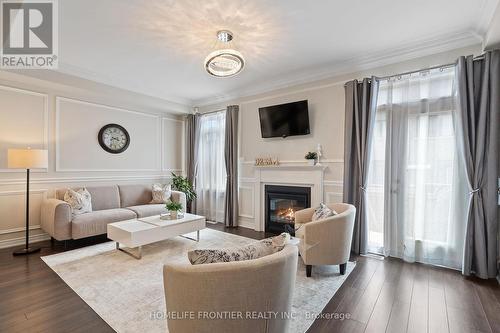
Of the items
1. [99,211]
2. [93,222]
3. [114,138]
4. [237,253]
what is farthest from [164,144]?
[237,253]

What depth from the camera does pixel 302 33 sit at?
299 cm

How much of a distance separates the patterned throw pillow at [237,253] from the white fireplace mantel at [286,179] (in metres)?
2.69

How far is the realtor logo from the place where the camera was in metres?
2.52

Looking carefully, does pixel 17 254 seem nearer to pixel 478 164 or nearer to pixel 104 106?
pixel 104 106

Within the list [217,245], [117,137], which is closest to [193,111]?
[117,137]

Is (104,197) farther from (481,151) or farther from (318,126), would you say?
(481,151)

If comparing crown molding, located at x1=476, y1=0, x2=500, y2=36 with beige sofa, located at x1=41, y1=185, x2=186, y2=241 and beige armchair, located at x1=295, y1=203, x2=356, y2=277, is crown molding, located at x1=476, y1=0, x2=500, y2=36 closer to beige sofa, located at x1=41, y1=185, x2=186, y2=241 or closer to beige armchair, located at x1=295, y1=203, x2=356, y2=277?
beige armchair, located at x1=295, y1=203, x2=356, y2=277

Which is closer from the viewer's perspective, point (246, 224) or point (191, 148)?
point (246, 224)

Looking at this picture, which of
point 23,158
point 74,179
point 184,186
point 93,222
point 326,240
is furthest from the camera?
point 184,186

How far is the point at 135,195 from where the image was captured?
5164 mm

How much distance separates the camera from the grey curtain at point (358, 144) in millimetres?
3559

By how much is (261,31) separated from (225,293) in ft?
9.38

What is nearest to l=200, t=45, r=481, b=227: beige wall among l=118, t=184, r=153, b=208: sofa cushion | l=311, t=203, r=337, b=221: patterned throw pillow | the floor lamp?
l=311, t=203, r=337, b=221: patterned throw pillow

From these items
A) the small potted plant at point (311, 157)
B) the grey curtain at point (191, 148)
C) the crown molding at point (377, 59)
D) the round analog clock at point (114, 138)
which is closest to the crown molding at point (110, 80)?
the grey curtain at point (191, 148)
